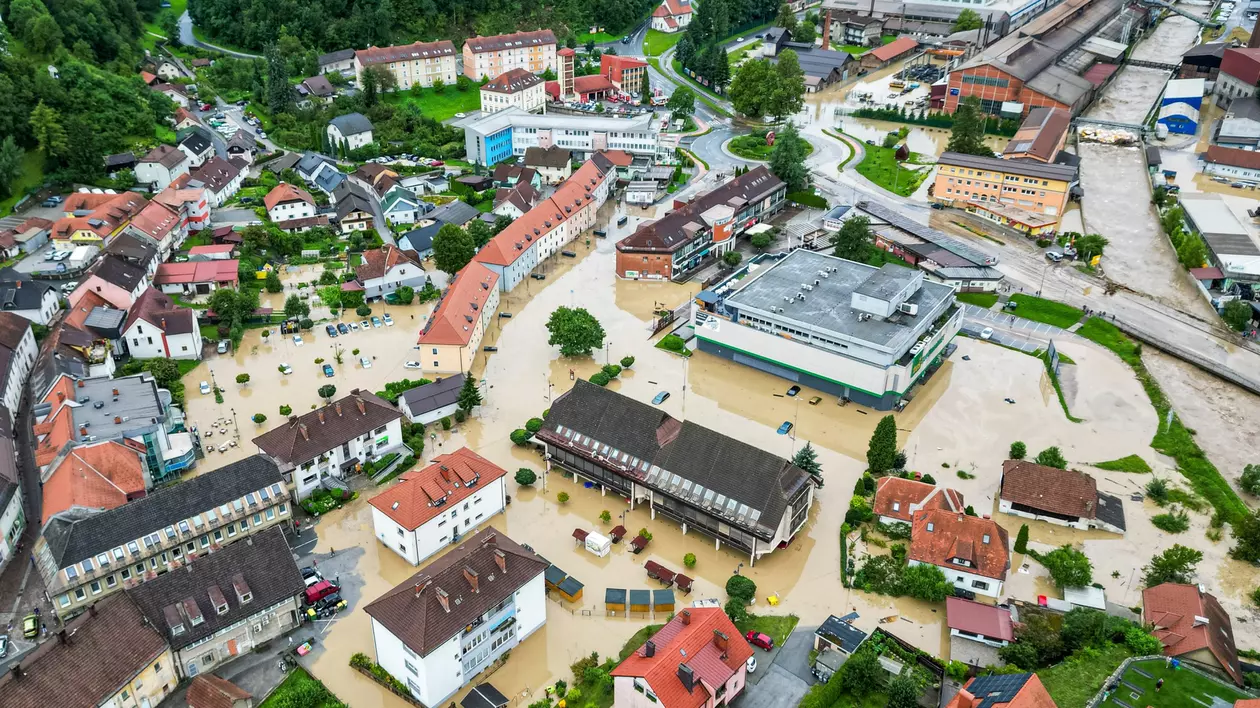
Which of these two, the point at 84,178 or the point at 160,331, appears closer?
the point at 160,331

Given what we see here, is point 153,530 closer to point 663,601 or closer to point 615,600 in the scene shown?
point 615,600

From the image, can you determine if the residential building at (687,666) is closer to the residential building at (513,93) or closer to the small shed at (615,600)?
the small shed at (615,600)

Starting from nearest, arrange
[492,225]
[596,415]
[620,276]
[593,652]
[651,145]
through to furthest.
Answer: [593,652], [596,415], [620,276], [492,225], [651,145]

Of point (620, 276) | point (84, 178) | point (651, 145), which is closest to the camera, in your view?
point (620, 276)

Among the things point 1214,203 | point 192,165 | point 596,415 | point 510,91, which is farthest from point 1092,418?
point 192,165

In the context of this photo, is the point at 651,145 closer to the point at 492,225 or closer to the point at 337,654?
the point at 492,225

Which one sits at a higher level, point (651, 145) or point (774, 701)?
point (651, 145)
